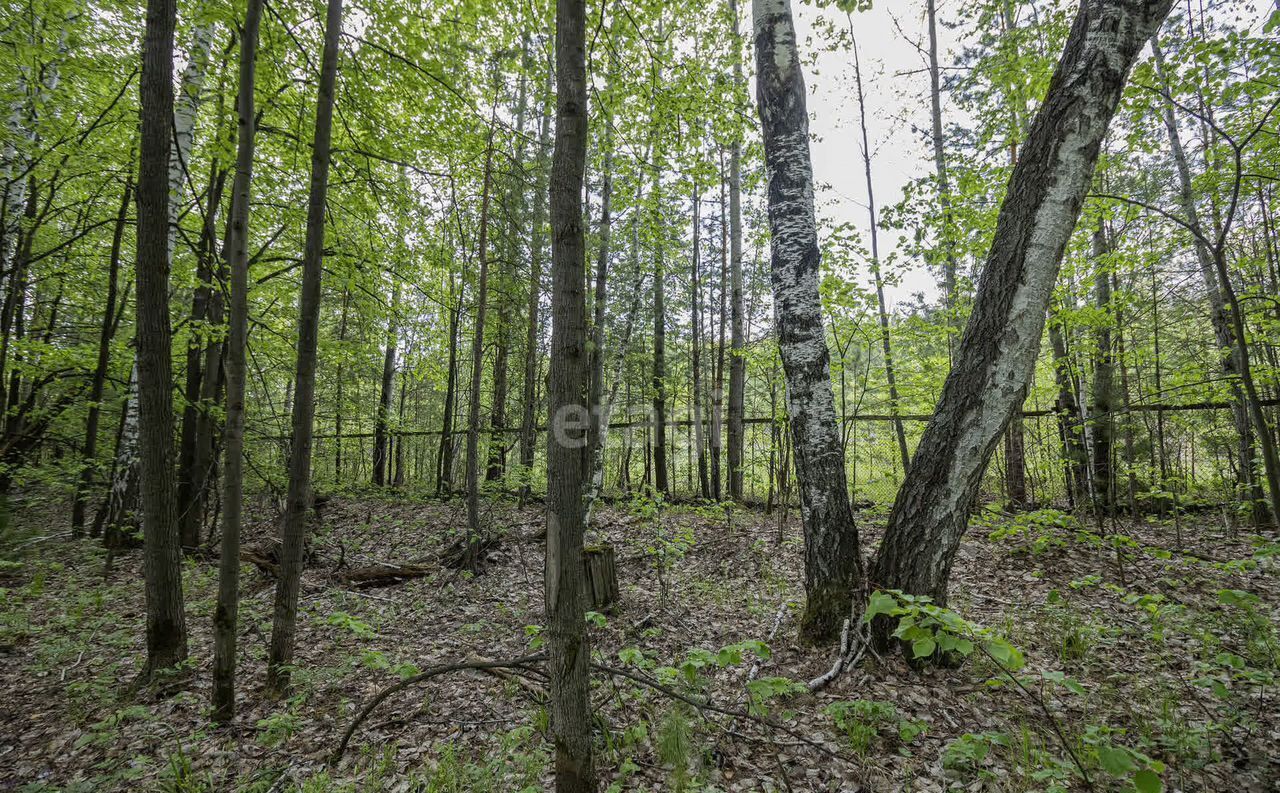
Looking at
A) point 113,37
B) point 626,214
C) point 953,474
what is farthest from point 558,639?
point 626,214

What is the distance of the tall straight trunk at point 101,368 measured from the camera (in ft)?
19.7

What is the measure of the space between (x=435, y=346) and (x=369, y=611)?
36.9 ft

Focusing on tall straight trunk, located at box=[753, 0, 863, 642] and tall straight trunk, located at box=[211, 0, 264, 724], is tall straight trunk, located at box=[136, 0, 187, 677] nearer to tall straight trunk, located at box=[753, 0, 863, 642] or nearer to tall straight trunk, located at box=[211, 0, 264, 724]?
tall straight trunk, located at box=[211, 0, 264, 724]

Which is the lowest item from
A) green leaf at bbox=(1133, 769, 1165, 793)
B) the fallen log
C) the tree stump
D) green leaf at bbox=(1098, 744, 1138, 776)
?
the fallen log

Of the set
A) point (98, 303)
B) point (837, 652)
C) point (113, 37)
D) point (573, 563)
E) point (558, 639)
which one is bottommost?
point (837, 652)

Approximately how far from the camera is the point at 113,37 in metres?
5.73

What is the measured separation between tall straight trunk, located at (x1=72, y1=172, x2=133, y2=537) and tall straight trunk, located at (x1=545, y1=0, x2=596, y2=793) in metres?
6.15

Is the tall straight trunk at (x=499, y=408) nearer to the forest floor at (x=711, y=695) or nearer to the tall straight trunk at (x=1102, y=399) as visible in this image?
the forest floor at (x=711, y=695)

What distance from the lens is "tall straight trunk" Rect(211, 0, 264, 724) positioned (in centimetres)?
301

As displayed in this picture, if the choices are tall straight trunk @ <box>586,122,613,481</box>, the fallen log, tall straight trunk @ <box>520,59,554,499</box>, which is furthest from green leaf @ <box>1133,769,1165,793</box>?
tall straight trunk @ <box>520,59,554,499</box>

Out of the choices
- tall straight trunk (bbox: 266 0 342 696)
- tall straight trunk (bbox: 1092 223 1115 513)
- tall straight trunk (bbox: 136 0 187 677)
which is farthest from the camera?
tall straight trunk (bbox: 1092 223 1115 513)

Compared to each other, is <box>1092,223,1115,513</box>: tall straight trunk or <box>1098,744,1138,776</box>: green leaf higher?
<box>1092,223,1115,513</box>: tall straight trunk

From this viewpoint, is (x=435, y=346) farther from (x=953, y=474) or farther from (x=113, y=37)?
(x=953, y=474)

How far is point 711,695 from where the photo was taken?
10.4 feet
